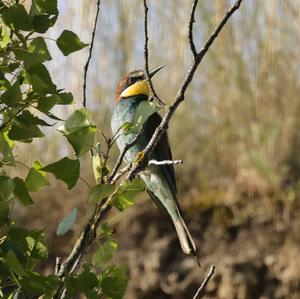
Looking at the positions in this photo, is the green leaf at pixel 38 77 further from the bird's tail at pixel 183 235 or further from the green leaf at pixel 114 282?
the bird's tail at pixel 183 235

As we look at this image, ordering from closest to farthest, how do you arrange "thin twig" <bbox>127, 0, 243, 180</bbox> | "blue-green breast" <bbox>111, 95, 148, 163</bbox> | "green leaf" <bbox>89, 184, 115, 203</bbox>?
"green leaf" <bbox>89, 184, 115, 203</bbox>, "thin twig" <bbox>127, 0, 243, 180</bbox>, "blue-green breast" <bbox>111, 95, 148, 163</bbox>

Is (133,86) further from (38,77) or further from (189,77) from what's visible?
(38,77)

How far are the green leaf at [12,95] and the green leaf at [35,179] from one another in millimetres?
104

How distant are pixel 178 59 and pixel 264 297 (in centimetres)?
125

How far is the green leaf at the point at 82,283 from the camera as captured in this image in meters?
1.15

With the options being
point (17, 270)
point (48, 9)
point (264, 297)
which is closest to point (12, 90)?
point (48, 9)

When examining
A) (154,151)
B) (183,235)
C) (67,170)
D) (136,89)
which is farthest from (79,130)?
(136,89)

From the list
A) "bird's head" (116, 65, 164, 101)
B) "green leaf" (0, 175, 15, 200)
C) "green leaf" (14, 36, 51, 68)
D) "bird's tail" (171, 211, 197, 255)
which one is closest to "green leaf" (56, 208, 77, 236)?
"green leaf" (0, 175, 15, 200)

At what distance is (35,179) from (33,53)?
175mm

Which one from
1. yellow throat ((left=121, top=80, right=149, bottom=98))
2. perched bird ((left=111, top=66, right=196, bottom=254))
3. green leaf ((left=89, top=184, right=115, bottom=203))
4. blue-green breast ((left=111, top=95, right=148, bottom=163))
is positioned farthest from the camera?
yellow throat ((left=121, top=80, right=149, bottom=98))

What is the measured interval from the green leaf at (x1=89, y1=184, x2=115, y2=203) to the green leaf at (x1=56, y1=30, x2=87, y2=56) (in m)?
0.20

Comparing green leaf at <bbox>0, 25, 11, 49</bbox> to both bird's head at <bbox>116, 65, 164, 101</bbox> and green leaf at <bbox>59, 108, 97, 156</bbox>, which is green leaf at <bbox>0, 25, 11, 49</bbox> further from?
bird's head at <bbox>116, 65, 164, 101</bbox>

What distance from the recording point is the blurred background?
428cm

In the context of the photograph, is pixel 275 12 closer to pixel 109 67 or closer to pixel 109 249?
pixel 109 67
